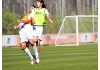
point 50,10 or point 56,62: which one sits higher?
point 50,10

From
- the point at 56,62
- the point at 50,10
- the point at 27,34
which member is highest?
the point at 50,10

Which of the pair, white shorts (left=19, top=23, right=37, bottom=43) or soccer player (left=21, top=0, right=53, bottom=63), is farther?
white shorts (left=19, top=23, right=37, bottom=43)

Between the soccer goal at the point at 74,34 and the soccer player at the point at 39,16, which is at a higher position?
the soccer player at the point at 39,16

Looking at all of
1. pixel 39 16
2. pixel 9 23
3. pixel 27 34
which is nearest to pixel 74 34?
pixel 9 23

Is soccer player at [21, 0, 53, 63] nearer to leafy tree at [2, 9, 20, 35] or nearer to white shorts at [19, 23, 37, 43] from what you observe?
white shorts at [19, 23, 37, 43]

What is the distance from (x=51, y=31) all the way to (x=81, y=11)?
5.19 metres

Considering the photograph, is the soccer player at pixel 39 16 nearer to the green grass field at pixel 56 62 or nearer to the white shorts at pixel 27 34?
the white shorts at pixel 27 34

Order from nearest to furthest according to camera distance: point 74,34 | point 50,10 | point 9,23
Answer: point 74,34
point 9,23
point 50,10

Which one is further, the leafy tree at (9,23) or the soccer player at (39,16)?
the leafy tree at (9,23)

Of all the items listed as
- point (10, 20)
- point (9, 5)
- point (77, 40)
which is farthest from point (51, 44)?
point (9, 5)

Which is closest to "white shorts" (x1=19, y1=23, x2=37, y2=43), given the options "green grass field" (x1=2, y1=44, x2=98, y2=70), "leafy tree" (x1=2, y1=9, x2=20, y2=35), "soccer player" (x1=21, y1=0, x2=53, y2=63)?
"soccer player" (x1=21, y1=0, x2=53, y2=63)

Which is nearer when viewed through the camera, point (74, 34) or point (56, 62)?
point (56, 62)

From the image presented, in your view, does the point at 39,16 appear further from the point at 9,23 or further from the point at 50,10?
the point at 50,10

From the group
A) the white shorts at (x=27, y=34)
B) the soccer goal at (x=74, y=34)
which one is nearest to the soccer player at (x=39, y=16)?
the white shorts at (x=27, y=34)
